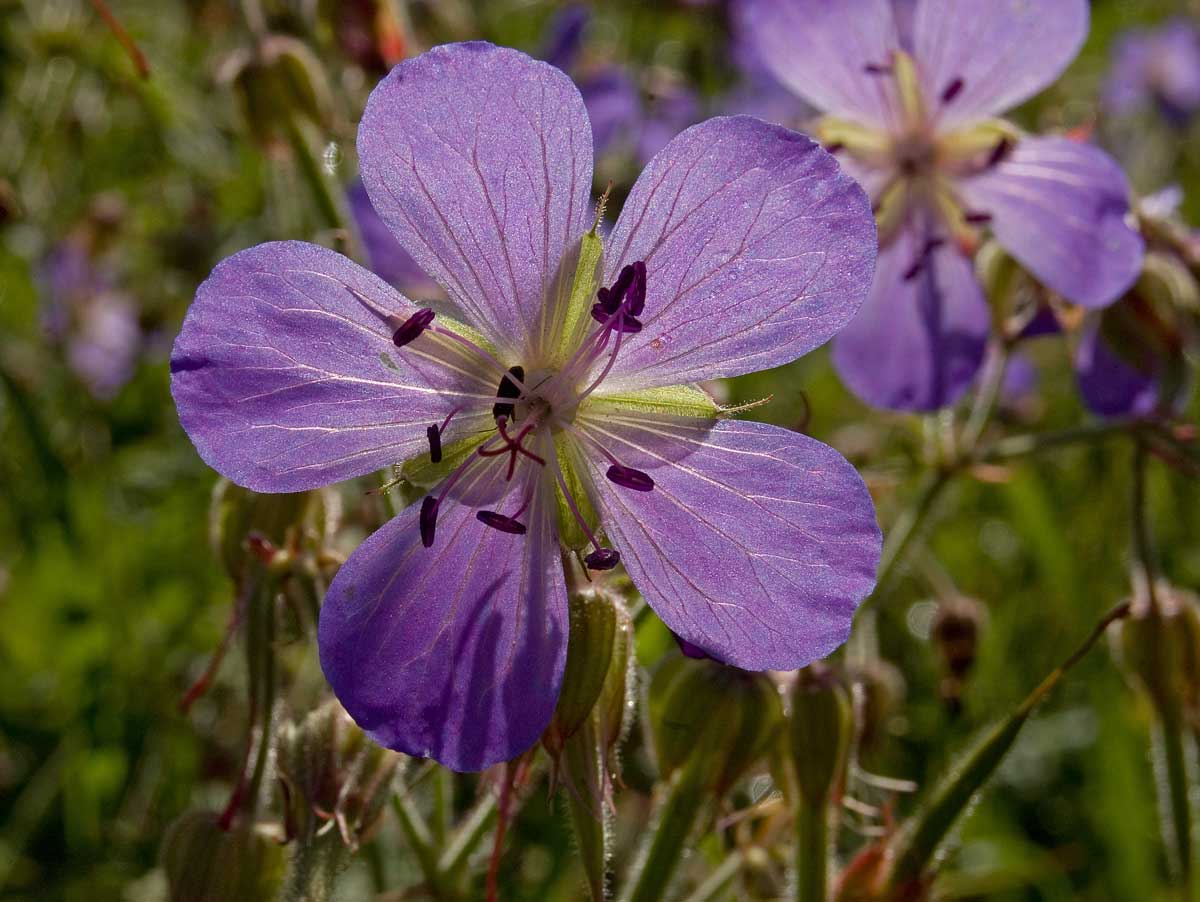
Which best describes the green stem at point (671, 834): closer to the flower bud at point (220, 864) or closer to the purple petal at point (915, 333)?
the flower bud at point (220, 864)

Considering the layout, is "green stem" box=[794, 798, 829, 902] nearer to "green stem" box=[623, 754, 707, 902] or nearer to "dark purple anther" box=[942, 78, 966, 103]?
"green stem" box=[623, 754, 707, 902]

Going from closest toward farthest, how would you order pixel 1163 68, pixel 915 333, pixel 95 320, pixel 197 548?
pixel 915 333 → pixel 197 548 → pixel 95 320 → pixel 1163 68

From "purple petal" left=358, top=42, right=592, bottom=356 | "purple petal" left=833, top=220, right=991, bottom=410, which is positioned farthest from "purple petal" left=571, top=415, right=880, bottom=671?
"purple petal" left=833, top=220, right=991, bottom=410

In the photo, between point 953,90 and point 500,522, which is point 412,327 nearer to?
point 500,522

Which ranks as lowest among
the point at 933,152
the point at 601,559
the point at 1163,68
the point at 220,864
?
the point at 220,864

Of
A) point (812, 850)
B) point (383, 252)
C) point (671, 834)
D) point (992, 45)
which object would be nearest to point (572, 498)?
point (671, 834)

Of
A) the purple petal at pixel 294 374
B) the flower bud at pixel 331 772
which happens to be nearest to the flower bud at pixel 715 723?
the flower bud at pixel 331 772
